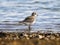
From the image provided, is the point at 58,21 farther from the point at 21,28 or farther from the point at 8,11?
the point at 8,11

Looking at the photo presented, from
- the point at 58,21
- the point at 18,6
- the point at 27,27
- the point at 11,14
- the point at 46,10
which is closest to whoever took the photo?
the point at 27,27

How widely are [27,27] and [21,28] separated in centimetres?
30

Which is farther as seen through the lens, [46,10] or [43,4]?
[43,4]

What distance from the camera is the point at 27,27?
12.1 m

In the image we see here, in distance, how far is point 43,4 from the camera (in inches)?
696

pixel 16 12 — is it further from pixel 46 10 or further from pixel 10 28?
pixel 10 28

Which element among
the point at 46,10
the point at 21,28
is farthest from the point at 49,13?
the point at 21,28

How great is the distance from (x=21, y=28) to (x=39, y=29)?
69 centimetres

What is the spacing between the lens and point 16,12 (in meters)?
15.3

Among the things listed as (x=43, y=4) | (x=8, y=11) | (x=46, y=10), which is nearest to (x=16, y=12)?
(x=8, y=11)

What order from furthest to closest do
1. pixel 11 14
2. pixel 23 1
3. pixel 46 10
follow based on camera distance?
pixel 23 1
pixel 46 10
pixel 11 14

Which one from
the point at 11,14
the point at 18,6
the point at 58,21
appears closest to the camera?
the point at 58,21

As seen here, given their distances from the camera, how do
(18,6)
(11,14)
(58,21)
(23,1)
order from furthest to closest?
(23,1) → (18,6) → (11,14) → (58,21)

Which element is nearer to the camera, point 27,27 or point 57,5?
Result: point 27,27
